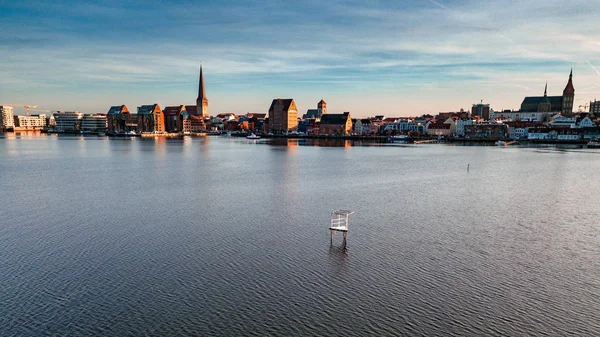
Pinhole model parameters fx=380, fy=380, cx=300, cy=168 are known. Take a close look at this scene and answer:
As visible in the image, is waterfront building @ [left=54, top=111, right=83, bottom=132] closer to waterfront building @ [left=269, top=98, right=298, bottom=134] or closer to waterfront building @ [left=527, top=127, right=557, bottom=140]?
waterfront building @ [left=269, top=98, right=298, bottom=134]

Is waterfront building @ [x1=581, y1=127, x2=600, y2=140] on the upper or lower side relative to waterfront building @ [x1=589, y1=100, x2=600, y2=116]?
lower

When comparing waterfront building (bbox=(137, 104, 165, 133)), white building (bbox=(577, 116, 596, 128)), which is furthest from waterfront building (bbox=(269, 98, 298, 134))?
white building (bbox=(577, 116, 596, 128))

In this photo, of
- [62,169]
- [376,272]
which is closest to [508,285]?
[376,272]

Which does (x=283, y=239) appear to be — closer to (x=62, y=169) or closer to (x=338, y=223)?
(x=338, y=223)

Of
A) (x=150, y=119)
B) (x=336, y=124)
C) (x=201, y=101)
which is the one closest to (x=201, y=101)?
(x=201, y=101)

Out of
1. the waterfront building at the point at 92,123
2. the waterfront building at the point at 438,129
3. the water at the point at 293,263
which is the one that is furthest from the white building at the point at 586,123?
the waterfront building at the point at 92,123
